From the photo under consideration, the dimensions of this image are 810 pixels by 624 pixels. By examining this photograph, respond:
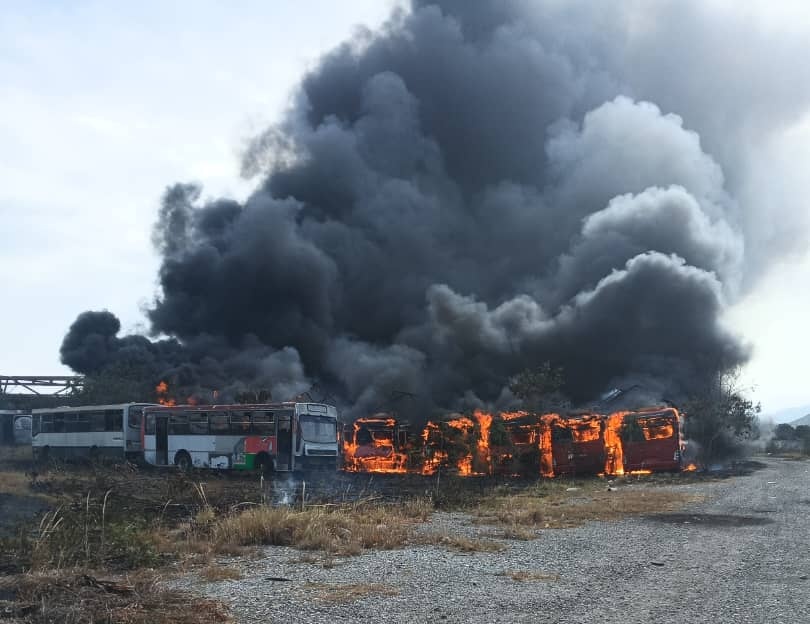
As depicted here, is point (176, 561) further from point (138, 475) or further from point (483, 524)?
point (138, 475)

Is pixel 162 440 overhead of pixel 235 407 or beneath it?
beneath

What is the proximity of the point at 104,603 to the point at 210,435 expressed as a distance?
84.3 feet

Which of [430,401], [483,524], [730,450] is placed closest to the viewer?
[483,524]

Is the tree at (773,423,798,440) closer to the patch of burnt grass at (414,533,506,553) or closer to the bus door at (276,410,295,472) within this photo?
the bus door at (276,410,295,472)

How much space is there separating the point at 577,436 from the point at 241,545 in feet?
73.2

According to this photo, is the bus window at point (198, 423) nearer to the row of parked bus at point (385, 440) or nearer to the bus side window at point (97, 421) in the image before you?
the row of parked bus at point (385, 440)

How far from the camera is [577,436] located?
1312 inches

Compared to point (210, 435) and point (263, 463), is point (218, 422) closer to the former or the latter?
point (210, 435)

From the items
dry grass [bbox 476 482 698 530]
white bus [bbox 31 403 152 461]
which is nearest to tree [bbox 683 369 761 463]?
dry grass [bbox 476 482 698 530]

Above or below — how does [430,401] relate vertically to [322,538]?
above

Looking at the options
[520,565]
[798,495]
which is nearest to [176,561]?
[520,565]

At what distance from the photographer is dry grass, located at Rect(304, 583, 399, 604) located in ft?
31.6

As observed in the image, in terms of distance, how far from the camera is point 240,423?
107ft

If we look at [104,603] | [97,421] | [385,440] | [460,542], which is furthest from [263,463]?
[104,603]
